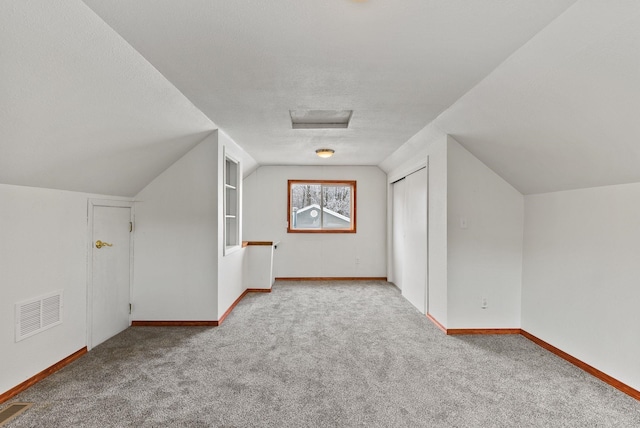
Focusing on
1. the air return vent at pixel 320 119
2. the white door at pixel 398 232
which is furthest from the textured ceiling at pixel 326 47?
the white door at pixel 398 232

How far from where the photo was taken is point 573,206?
2939 millimetres

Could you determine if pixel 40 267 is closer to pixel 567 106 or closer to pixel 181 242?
pixel 181 242

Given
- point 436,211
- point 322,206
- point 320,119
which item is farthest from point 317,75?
point 322,206

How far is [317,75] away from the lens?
245 centimetres

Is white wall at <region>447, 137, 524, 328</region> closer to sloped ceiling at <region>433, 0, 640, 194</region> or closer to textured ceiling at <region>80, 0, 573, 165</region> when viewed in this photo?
sloped ceiling at <region>433, 0, 640, 194</region>

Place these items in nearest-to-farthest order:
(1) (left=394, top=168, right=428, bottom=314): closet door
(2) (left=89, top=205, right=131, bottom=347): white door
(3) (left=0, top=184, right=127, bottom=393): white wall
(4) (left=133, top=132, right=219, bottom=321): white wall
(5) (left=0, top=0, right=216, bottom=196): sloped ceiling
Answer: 1. (5) (left=0, top=0, right=216, bottom=196): sloped ceiling
2. (3) (left=0, top=184, right=127, bottom=393): white wall
3. (2) (left=89, top=205, right=131, bottom=347): white door
4. (4) (left=133, top=132, right=219, bottom=321): white wall
5. (1) (left=394, top=168, right=428, bottom=314): closet door

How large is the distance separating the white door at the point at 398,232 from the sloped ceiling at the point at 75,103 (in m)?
3.57

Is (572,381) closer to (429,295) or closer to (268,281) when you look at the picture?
(429,295)

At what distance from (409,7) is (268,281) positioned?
4666 mm

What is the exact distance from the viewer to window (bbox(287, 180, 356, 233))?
21.9 ft

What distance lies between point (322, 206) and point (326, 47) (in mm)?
4726

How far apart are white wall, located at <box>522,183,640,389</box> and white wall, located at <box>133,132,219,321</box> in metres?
3.39

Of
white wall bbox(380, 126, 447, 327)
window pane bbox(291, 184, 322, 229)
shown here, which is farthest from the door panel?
window pane bbox(291, 184, 322, 229)

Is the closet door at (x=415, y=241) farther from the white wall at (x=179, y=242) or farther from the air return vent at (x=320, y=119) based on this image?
the white wall at (x=179, y=242)
